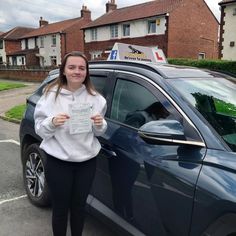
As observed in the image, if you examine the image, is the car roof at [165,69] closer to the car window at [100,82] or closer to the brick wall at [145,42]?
the car window at [100,82]

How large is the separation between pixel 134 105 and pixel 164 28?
28369 mm

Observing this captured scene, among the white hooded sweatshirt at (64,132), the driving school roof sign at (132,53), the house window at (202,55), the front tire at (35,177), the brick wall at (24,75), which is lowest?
the brick wall at (24,75)

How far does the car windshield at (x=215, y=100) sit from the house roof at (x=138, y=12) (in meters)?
28.3

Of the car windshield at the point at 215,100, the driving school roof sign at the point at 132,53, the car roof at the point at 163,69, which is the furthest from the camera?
the driving school roof sign at the point at 132,53

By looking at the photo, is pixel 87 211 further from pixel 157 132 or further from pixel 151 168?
pixel 157 132

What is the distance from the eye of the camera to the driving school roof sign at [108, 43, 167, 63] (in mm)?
4320

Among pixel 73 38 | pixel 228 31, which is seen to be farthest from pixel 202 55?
pixel 73 38

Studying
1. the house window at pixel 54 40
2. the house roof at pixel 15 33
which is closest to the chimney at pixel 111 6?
the house window at pixel 54 40

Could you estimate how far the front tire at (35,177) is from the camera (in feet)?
12.7

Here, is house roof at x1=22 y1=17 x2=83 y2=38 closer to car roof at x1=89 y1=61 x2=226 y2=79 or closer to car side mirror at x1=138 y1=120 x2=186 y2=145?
car roof at x1=89 y1=61 x2=226 y2=79

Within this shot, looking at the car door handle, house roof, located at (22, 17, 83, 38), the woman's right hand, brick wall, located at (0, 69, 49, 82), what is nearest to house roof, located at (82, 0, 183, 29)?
house roof, located at (22, 17, 83, 38)

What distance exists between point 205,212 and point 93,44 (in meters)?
36.8

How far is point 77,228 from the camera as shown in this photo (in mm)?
2941

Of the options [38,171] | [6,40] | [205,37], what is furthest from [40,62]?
[38,171]
